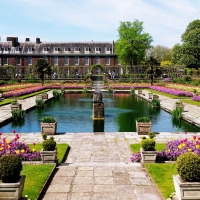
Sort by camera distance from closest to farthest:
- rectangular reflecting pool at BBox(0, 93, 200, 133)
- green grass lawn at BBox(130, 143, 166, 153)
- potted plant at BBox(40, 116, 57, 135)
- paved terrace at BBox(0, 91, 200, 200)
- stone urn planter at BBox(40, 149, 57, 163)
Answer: paved terrace at BBox(0, 91, 200, 200) → stone urn planter at BBox(40, 149, 57, 163) → green grass lawn at BBox(130, 143, 166, 153) → potted plant at BBox(40, 116, 57, 135) → rectangular reflecting pool at BBox(0, 93, 200, 133)

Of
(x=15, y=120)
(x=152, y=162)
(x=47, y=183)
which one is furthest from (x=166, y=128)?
(x=47, y=183)

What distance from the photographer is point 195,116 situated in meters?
17.3

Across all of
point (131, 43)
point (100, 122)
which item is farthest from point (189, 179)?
point (131, 43)

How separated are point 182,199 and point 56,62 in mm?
60298

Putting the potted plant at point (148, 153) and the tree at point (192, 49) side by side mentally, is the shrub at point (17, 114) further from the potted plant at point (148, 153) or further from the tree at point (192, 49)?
the tree at point (192, 49)

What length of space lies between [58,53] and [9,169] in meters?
60.0

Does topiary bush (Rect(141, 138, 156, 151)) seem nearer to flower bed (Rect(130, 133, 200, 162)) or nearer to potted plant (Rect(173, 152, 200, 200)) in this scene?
flower bed (Rect(130, 133, 200, 162))

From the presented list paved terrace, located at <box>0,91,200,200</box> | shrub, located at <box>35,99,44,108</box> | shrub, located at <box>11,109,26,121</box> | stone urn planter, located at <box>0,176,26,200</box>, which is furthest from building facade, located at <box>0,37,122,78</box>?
stone urn planter, located at <box>0,176,26,200</box>

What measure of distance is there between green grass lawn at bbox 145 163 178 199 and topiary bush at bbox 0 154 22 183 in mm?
3016

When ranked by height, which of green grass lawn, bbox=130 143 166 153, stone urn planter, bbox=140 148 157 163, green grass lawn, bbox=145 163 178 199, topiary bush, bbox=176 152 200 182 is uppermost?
topiary bush, bbox=176 152 200 182

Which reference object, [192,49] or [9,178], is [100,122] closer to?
[9,178]

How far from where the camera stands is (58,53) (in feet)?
210

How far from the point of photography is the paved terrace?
620cm

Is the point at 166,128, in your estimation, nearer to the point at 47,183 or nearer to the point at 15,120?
the point at 15,120
